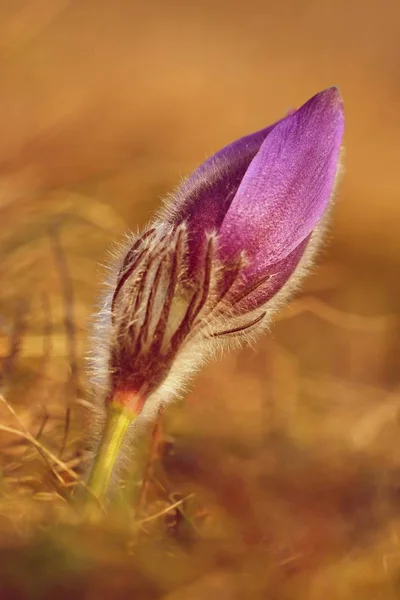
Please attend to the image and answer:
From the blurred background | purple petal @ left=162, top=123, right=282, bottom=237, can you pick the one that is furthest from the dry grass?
purple petal @ left=162, top=123, right=282, bottom=237

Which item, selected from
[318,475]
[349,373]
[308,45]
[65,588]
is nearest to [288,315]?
[349,373]

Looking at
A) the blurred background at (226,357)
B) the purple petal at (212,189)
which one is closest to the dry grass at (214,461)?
the blurred background at (226,357)

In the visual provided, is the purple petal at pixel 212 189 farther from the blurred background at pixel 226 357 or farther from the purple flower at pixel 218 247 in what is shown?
the blurred background at pixel 226 357

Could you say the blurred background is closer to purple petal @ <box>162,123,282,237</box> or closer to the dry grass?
the dry grass

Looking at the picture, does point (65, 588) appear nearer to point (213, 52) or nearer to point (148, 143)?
point (148, 143)

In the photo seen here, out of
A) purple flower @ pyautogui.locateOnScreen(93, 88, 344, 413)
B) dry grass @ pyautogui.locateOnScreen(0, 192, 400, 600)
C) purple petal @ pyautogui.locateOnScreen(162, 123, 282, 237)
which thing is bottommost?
dry grass @ pyautogui.locateOnScreen(0, 192, 400, 600)

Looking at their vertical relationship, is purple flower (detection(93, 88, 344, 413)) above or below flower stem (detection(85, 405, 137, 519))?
above

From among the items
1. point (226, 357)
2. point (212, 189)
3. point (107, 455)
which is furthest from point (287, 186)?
point (226, 357)
